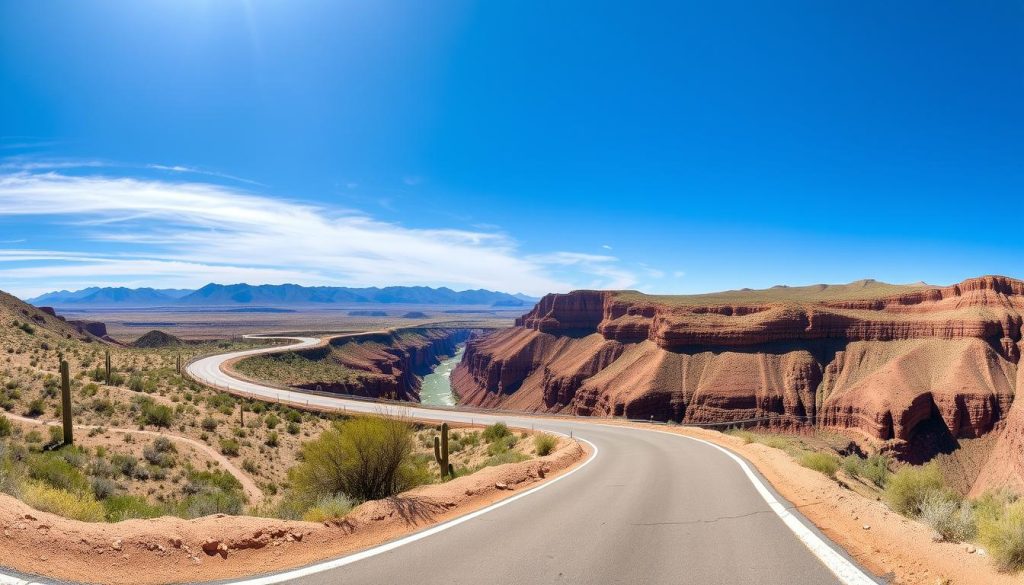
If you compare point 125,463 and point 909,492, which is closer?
point 909,492

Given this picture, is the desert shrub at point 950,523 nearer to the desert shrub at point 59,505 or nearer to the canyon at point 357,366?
the desert shrub at point 59,505

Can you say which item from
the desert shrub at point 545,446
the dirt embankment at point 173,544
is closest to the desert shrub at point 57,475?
the dirt embankment at point 173,544

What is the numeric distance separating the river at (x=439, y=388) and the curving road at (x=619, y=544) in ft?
243

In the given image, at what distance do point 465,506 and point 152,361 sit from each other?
4996 cm

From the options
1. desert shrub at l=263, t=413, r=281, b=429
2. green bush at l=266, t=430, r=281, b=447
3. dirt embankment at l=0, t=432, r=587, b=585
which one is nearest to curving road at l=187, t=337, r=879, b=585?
dirt embankment at l=0, t=432, r=587, b=585

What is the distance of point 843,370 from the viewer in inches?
2247

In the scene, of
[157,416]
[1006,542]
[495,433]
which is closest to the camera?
[1006,542]

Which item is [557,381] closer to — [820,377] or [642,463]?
[820,377]

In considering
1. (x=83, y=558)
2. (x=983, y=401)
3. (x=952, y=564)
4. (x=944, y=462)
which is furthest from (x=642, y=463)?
(x=983, y=401)

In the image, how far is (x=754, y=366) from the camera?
60.1 m

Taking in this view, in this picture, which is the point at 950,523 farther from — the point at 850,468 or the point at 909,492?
the point at 850,468

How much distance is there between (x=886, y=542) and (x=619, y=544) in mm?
3590

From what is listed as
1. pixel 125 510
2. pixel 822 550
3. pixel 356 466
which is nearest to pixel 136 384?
pixel 125 510

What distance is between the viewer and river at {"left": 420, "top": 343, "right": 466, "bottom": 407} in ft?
332
